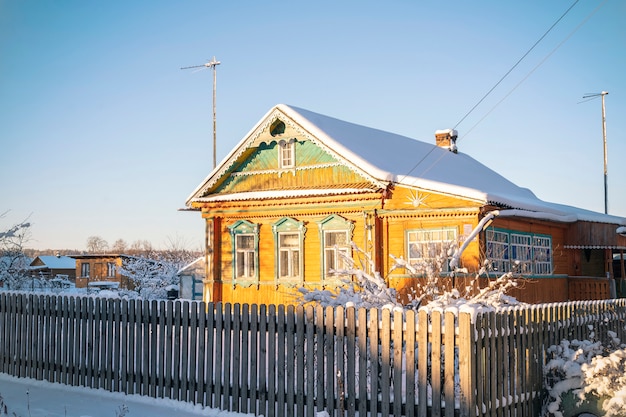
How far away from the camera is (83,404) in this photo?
30.4ft

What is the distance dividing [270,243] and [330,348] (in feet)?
44.0

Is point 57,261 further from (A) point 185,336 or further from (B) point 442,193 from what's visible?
(A) point 185,336

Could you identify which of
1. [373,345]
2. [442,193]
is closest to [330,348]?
[373,345]

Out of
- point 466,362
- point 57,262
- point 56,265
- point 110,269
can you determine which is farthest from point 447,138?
point 57,262

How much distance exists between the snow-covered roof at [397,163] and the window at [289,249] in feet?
8.55

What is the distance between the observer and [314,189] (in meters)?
20.1

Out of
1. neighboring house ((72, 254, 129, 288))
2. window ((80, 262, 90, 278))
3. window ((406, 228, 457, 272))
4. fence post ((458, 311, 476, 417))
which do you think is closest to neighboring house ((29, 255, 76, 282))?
window ((80, 262, 90, 278))

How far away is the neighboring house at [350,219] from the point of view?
18.3 meters

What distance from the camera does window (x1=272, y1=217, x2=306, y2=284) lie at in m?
20.6

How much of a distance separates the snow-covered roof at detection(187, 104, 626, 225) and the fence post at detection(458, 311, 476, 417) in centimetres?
1022

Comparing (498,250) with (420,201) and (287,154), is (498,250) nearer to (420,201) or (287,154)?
(420,201)

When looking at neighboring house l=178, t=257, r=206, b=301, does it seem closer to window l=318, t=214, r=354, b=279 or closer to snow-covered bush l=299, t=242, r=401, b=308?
window l=318, t=214, r=354, b=279

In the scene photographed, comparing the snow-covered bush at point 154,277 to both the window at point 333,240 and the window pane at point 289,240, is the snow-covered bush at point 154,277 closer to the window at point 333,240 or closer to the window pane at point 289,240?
the window pane at point 289,240

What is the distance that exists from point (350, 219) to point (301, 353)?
38.2ft
